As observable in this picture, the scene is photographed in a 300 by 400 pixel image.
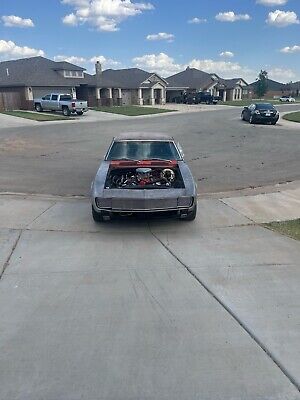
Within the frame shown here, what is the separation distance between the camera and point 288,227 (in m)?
5.34

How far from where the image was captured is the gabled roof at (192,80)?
211 ft

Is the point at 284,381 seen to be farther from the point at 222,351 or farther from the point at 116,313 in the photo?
the point at 116,313

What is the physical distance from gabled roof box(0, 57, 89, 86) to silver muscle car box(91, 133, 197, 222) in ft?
112

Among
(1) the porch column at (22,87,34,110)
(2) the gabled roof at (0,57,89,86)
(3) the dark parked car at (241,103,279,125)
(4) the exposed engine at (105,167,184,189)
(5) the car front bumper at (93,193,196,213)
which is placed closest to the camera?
(5) the car front bumper at (93,193,196,213)

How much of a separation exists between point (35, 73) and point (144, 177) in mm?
37872

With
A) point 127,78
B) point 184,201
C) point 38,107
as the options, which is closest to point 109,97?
point 127,78

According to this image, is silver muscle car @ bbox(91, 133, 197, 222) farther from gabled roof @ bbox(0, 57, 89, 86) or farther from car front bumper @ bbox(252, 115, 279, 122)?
gabled roof @ bbox(0, 57, 89, 86)

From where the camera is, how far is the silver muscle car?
4973 mm

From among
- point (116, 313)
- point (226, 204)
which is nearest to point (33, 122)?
point (226, 204)

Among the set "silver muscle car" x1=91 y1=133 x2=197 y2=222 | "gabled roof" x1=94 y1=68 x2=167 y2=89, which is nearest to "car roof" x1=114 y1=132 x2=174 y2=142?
"silver muscle car" x1=91 y1=133 x2=197 y2=222

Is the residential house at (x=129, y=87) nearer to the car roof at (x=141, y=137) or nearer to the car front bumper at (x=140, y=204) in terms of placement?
the car roof at (x=141, y=137)

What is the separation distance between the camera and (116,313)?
10.5 ft

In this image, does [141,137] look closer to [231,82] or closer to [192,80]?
[192,80]

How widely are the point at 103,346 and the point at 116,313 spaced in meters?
0.47
